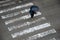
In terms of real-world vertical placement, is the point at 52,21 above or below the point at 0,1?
below

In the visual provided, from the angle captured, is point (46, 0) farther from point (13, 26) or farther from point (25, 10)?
point (13, 26)

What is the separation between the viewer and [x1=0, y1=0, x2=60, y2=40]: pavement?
8.89 meters

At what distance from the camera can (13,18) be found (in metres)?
Answer: 10.2

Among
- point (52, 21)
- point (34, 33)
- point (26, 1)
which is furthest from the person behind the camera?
point (26, 1)

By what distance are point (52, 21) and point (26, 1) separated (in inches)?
111

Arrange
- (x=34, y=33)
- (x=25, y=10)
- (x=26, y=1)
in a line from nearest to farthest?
1. (x=34, y=33)
2. (x=25, y=10)
3. (x=26, y=1)

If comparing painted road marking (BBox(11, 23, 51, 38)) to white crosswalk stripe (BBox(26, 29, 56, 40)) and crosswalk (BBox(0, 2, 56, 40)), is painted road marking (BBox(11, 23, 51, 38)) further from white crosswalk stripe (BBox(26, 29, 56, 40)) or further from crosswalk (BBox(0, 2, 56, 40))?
white crosswalk stripe (BBox(26, 29, 56, 40))

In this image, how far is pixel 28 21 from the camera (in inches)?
390

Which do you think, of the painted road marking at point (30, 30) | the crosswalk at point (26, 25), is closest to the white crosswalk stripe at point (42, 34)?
the crosswalk at point (26, 25)

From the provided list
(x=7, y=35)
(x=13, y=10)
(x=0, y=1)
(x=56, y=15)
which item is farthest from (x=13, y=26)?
(x=0, y=1)

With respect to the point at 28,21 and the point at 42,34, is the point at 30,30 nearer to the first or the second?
the point at 42,34

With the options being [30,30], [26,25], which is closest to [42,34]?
[30,30]

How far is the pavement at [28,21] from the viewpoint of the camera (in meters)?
8.89

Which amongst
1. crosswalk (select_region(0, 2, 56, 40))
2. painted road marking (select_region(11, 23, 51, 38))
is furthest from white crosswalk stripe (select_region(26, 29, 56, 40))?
painted road marking (select_region(11, 23, 51, 38))
